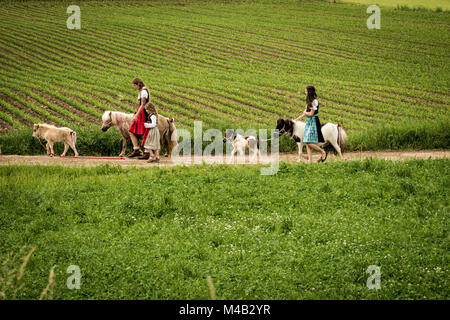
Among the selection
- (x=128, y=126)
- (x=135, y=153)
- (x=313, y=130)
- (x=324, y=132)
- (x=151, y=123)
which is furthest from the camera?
(x=128, y=126)

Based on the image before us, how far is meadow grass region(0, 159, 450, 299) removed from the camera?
6.66 metres

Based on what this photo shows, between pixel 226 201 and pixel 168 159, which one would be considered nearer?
pixel 226 201

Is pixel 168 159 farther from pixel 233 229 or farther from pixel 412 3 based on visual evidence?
pixel 412 3

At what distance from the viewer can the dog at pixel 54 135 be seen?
14.3m

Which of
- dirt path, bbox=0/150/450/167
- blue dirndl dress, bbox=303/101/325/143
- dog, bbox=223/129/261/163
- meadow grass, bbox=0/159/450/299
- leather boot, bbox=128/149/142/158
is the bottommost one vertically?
meadow grass, bbox=0/159/450/299

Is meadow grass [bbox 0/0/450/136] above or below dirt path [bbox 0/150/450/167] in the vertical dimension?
above

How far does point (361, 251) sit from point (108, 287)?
3931 mm

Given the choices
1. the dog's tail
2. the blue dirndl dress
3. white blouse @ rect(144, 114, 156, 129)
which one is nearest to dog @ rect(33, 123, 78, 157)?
the dog's tail

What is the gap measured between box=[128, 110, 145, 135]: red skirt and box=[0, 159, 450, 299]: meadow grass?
1.52m

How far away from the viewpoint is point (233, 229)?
8.64 metres

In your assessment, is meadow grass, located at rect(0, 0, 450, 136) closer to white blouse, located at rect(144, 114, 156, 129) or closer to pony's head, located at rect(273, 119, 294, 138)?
pony's head, located at rect(273, 119, 294, 138)

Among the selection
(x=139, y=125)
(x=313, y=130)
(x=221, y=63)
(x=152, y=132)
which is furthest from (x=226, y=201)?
(x=221, y=63)

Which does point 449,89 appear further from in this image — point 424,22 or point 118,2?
point 118,2

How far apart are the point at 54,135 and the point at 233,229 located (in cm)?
798
